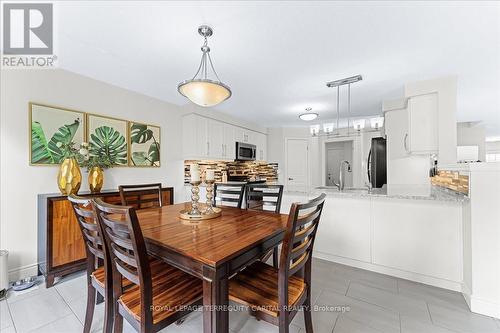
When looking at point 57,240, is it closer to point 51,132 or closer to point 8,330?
point 8,330

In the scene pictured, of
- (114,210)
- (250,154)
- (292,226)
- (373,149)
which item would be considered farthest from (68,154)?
(373,149)

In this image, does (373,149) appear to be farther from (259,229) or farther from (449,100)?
(259,229)

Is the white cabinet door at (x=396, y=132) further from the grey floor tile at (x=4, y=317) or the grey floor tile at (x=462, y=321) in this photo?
the grey floor tile at (x=4, y=317)

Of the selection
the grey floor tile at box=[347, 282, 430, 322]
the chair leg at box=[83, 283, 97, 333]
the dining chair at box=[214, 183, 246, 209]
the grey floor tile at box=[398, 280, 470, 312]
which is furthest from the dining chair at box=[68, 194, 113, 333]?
the grey floor tile at box=[398, 280, 470, 312]

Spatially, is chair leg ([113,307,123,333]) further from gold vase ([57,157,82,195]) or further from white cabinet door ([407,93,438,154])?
white cabinet door ([407,93,438,154])

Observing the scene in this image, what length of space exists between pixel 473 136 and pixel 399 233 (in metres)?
6.25

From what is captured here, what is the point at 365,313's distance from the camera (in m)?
1.69

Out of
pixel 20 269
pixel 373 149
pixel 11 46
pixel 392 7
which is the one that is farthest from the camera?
pixel 373 149

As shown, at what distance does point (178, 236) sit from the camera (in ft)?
4.15

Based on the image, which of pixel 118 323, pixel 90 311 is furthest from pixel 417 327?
pixel 90 311

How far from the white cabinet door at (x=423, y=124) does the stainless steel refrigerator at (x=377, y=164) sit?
4.65 ft

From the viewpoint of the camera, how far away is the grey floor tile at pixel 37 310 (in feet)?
5.27

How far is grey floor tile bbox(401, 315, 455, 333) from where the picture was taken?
4.93 ft

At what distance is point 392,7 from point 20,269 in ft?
13.2
